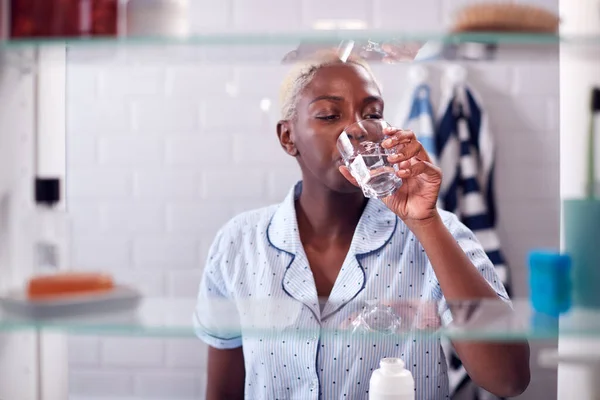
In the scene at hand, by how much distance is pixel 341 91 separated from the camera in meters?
0.78

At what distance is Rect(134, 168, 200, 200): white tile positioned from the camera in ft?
4.34

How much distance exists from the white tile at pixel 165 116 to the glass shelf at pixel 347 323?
2.51ft

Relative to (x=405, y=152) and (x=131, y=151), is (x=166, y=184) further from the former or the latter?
(x=405, y=152)

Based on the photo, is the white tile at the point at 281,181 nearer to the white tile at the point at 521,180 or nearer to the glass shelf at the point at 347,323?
the glass shelf at the point at 347,323

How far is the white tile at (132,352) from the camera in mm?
1424

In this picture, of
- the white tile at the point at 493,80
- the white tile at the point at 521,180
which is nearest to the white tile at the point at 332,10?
the white tile at the point at 493,80

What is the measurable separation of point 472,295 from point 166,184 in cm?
83

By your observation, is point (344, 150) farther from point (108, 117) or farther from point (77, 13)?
point (108, 117)

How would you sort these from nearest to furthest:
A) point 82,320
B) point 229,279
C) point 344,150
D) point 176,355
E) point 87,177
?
1. point 82,320
2. point 344,150
3. point 229,279
4. point 87,177
5. point 176,355

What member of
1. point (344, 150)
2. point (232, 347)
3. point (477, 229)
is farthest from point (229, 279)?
point (477, 229)

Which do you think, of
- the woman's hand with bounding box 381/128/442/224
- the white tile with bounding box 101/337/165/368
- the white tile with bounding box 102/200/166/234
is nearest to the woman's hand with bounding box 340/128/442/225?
the woman's hand with bounding box 381/128/442/224

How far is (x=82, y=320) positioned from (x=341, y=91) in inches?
15.3

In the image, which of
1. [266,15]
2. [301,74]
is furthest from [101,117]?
[301,74]

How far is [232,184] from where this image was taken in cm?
136
